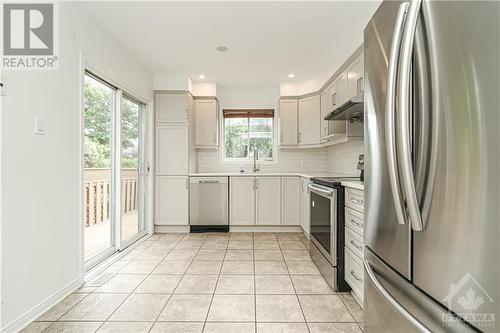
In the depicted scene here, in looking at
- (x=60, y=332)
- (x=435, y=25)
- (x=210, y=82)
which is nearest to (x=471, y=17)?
(x=435, y=25)

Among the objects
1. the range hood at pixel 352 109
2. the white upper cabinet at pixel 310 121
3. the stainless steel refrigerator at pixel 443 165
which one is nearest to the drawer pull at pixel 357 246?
the stainless steel refrigerator at pixel 443 165

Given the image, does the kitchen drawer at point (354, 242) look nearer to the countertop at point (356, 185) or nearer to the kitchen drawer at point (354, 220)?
the kitchen drawer at point (354, 220)

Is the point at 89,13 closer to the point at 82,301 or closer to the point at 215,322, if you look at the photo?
the point at 82,301

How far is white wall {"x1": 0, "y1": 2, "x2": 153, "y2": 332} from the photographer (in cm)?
166

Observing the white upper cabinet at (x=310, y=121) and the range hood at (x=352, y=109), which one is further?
the white upper cabinet at (x=310, y=121)

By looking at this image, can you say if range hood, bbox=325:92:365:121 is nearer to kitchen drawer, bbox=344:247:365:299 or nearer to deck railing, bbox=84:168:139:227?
kitchen drawer, bbox=344:247:365:299

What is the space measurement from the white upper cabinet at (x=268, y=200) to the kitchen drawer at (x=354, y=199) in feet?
6.86

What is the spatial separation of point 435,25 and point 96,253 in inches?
135

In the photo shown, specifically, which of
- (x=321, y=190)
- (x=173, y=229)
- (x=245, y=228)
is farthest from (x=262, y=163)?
(x=321, y=190)

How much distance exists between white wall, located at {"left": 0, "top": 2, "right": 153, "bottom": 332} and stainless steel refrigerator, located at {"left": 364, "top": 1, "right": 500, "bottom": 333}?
2.16m

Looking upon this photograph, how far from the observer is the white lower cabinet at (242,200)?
423cm

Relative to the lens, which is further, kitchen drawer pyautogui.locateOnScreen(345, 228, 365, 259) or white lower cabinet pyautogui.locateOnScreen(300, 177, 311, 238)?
white lower cabinet pyautogui.locateOnScreen(300, 177, 311, 238)

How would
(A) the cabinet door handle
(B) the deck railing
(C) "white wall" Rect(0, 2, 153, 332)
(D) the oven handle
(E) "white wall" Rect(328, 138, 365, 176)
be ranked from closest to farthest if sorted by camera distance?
(C) "white wall" Rect(0, 2, 153, 332)
(D) the oven handle
(A) the cabinet door handle
(B) the deck railing
(E) "white wall" Rect(328, 138, 365, 176)

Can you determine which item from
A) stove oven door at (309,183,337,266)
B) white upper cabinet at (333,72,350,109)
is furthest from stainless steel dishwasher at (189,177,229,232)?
white upper cabinet at (333,72,350,109)
